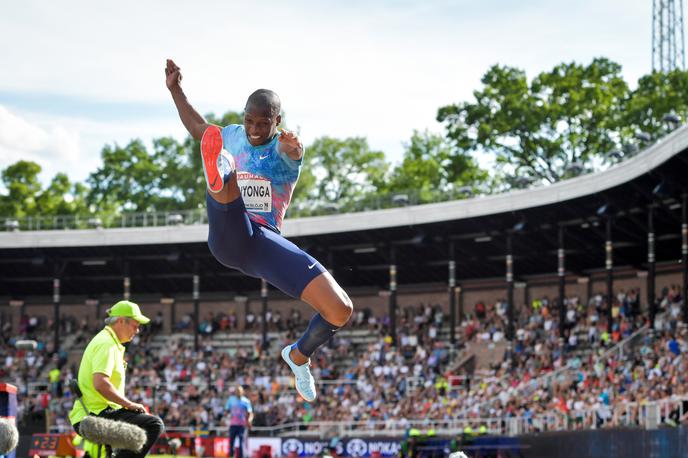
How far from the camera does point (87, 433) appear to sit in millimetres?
9039

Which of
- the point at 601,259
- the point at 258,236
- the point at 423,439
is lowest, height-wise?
the point at 423,439

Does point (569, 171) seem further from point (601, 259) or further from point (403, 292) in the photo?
point (403, 292)

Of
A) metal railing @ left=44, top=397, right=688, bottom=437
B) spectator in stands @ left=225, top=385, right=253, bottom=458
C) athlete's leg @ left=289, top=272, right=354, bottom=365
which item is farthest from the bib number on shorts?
metal railing @ left=44, top=397, right=688, bottom=437

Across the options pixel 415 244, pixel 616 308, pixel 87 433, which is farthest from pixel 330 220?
pixel 87 433

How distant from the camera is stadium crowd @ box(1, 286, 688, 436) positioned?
31203 millimetres

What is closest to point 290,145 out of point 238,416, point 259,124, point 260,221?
point 259,124

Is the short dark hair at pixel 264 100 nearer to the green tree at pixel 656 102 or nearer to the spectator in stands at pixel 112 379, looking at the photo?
the spectator in stands at pixel 112 379

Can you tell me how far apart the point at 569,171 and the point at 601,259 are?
6.50 meters

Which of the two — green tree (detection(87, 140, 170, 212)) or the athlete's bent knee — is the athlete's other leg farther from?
green tree (detection(87, 140, 170, 212))

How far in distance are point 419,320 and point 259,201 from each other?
38.1m

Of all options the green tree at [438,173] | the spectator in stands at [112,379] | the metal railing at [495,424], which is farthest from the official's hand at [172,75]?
the green tree at [438,173]

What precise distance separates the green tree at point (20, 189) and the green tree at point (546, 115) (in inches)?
1039

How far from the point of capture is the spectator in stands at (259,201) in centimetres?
778

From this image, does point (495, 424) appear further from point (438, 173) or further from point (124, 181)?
point (124, 181)
